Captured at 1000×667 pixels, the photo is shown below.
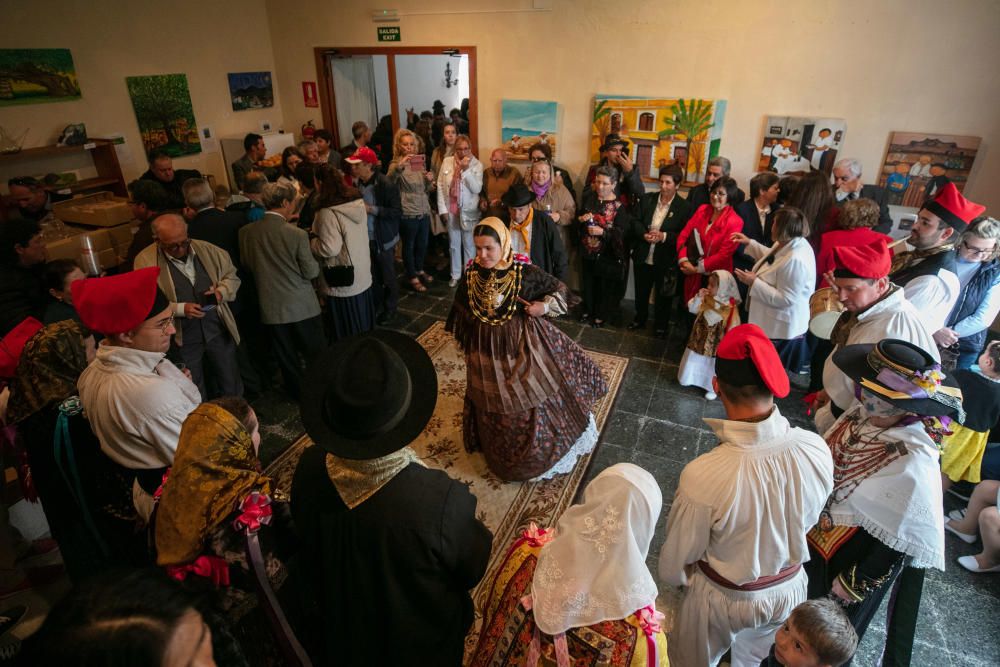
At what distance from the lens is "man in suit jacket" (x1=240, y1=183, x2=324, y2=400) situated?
3.85 meters

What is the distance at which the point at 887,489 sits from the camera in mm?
1966

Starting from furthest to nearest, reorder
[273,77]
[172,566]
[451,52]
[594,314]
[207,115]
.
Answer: [273,77], [207,115], [451,52], [594,314], [172,566]

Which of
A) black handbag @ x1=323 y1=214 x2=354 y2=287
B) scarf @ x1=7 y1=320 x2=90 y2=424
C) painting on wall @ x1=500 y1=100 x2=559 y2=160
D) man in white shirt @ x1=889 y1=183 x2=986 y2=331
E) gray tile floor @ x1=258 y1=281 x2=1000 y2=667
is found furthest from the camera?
painting on wall @ x1=500 y1=100 x2=559 y2=160

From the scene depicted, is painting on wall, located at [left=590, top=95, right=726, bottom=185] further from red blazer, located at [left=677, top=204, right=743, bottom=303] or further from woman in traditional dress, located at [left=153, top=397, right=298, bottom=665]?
woman in traditional dress, located at [left=153, top=397, right=298, bottom=665]

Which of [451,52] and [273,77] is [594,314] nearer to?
[451,52]

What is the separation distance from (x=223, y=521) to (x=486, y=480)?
2131 mm

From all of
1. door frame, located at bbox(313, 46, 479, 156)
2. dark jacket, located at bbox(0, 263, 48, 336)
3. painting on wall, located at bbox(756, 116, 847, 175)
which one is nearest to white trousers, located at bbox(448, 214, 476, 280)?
door frame, located at bbox(313, 46, 479, 156)

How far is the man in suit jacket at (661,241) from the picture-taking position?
5.03m

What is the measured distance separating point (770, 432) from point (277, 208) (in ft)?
11.5

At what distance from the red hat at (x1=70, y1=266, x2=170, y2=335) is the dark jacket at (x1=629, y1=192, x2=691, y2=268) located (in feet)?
13.6

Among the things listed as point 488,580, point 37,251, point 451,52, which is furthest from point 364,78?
point 488,580

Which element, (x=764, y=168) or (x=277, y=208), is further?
(x=764, y=168)

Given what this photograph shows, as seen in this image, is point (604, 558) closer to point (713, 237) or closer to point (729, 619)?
point (729, 619)

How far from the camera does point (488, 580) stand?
2.86 m
